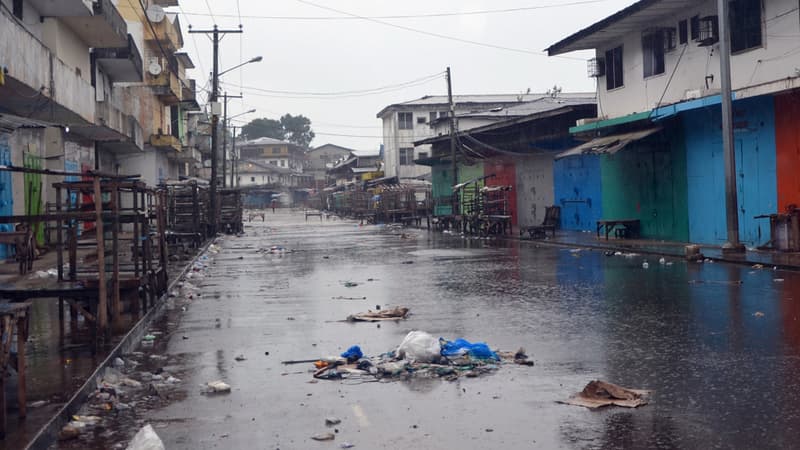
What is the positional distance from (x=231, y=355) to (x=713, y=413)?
5.50m

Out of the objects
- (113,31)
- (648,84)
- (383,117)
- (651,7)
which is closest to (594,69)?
(648,84)

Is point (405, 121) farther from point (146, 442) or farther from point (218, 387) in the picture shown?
point (146, 442)

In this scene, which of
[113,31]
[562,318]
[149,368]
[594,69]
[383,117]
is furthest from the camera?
[383,117]

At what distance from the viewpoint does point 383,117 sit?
86.7 m

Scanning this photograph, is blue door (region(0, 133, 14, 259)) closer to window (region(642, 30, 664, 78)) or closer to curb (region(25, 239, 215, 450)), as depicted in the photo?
curb (region(25, 239, 215, 450))

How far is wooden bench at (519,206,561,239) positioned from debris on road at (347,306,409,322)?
69.3 ft

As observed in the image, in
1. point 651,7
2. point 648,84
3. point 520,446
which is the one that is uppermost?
point 651,7

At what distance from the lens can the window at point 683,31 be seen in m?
26.1

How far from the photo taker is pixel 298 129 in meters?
156

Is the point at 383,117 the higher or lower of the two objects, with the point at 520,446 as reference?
higher

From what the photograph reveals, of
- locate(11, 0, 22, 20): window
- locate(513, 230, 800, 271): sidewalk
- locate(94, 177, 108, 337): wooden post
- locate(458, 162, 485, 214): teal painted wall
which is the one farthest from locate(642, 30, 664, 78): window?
locate(94, 177, 108, 337): wooden post

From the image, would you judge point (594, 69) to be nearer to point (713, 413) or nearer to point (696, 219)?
point (696, 219)

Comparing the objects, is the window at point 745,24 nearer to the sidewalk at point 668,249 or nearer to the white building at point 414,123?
the sidewalk at point 668,249

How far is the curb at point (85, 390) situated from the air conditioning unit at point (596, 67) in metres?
22.3
